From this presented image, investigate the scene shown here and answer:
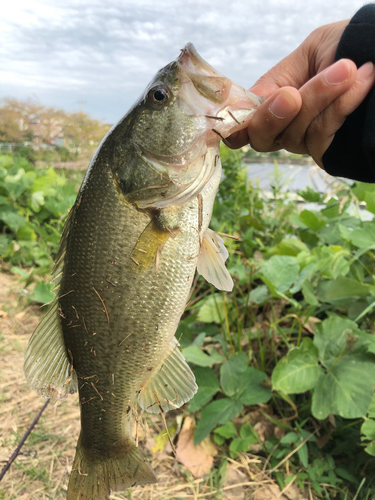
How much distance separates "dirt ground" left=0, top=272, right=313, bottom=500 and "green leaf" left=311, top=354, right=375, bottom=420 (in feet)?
1.96

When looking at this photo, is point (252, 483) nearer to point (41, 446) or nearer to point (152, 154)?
point (41, 446)

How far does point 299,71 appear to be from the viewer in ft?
5.22

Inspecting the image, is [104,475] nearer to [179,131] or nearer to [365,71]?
[179,131]

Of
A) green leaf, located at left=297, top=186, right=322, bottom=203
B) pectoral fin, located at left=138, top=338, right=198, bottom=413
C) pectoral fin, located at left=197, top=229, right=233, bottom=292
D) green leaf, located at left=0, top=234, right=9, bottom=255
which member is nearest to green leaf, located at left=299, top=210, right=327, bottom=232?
green leaf, located at left=297, top=186, right=322, bottom=203

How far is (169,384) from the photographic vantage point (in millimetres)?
1367

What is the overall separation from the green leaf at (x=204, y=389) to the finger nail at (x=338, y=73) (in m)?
1.83

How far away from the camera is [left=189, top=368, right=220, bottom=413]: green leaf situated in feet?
7.43

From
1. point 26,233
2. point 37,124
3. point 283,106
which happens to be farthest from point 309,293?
point 37,124

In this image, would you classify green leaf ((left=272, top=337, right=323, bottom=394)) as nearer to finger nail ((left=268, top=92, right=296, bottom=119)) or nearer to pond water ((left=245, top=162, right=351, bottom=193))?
finger nail ((left=268, top=92, right=296, bottom=119))

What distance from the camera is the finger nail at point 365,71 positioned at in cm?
122

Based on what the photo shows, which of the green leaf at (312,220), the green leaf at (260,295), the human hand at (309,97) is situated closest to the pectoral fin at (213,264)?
the human hand at (309,97)

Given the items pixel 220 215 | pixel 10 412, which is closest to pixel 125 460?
pixel 10 412

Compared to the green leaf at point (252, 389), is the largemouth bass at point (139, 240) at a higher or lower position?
higher

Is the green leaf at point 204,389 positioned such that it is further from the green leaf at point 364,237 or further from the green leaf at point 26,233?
the green leaf at point 26,233
